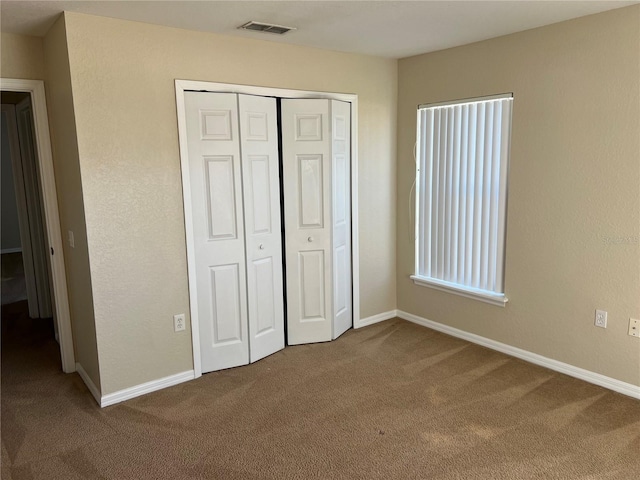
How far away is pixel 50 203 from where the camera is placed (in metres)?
3.31

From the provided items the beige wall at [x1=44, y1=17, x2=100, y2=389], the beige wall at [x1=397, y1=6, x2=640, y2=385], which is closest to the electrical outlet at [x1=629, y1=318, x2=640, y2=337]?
the beige wall at [x1=397, y1=6, x2=640, y2=385]

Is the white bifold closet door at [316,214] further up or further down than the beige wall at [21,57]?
further down

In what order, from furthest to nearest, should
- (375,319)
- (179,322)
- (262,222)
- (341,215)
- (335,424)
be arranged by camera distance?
(375,319) < (341,215) < (262,222) < (179,322) < (335,424)

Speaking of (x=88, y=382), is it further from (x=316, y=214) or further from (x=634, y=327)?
(x=634, y=327)

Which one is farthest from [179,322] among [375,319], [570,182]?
[570,182]

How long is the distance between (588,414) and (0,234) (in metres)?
8.58

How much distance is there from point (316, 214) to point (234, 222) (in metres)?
0.71

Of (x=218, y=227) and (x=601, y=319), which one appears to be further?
(x=218, y=227)

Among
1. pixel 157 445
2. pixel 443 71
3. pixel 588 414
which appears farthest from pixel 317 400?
pixel 443 71

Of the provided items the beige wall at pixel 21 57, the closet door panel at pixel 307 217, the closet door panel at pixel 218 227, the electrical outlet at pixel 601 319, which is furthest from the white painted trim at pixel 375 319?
the beige wall at pixel 21 57

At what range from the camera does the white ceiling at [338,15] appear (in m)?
2.61

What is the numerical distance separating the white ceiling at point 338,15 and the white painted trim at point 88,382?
2.26m

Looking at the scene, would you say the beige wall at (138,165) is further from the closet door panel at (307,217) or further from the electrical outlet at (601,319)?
→ the electrical outlet at (601,319)

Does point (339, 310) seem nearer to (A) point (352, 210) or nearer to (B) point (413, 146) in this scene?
(A) point (352, 210)
